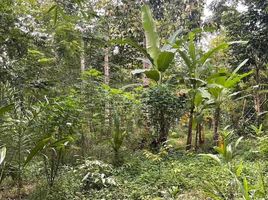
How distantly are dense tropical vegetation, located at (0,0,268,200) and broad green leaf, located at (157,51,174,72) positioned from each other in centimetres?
2

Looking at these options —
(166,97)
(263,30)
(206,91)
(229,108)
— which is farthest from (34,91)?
(229,108)

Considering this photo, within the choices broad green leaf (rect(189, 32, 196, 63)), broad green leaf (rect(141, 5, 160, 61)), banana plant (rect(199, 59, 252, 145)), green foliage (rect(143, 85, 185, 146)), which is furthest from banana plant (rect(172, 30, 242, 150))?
broad green leaf (rect(141, 5, 160, 61))

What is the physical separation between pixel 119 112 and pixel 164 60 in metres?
1.39

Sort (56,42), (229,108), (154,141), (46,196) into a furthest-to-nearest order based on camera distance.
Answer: (229,108), (56,42), (154,141), (46,196)

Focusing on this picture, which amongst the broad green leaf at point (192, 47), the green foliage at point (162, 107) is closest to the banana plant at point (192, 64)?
the broad green leaf at point (192, 47)

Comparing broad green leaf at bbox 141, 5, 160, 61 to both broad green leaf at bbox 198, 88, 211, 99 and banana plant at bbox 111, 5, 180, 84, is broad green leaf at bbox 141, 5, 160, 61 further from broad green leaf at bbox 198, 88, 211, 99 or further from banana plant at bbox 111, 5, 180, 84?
broad green leaf at bbox 198, 88, 211, 99

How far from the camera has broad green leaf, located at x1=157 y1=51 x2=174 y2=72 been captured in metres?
5.41

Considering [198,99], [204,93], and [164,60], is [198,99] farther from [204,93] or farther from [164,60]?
[164,60]

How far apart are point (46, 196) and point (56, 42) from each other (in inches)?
166

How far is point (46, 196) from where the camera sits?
353 cm

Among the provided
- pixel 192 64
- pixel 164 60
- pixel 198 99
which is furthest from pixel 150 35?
pixel 198 99

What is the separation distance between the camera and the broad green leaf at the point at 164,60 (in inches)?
213

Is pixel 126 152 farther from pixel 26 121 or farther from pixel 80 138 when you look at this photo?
pixel 26 121

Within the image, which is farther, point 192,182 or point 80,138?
point 80,138
